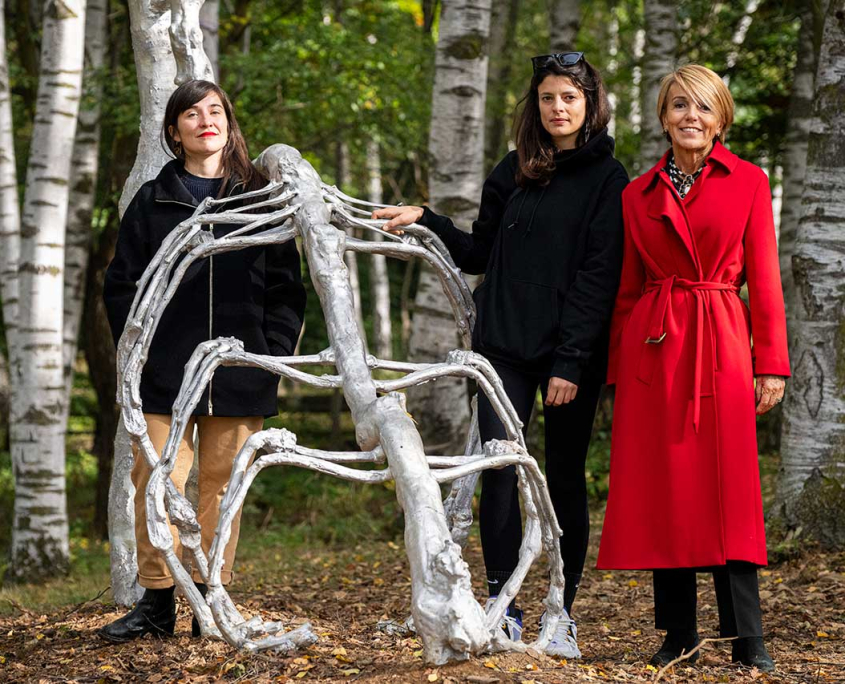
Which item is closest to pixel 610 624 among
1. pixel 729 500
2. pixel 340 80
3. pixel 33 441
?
pixel 729 500

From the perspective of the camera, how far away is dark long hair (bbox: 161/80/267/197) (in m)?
3.67

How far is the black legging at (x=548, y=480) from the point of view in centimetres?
354

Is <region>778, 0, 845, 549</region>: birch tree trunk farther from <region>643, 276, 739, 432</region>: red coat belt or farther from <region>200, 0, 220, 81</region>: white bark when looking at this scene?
<region>200, 0, 220, 81</region>: white bark

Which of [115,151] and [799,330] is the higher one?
[115,151]

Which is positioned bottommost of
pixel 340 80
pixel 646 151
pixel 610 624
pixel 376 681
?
pixel 610 624

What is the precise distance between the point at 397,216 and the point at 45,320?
469cm

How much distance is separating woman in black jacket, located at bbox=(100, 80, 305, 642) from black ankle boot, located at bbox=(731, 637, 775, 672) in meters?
1.75

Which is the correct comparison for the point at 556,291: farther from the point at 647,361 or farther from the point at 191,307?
the point at 191,307

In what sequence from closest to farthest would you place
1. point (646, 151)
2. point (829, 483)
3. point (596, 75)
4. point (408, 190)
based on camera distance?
point (596, 75), point (829, 483), point (646, 151), point (408, 190)

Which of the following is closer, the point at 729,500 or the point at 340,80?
the point at 729,500

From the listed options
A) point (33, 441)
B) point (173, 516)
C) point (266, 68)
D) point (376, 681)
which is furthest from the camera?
point (266, 68)

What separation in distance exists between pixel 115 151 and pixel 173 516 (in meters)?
7.94

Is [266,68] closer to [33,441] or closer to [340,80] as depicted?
[340,80]

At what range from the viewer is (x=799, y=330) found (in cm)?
540
